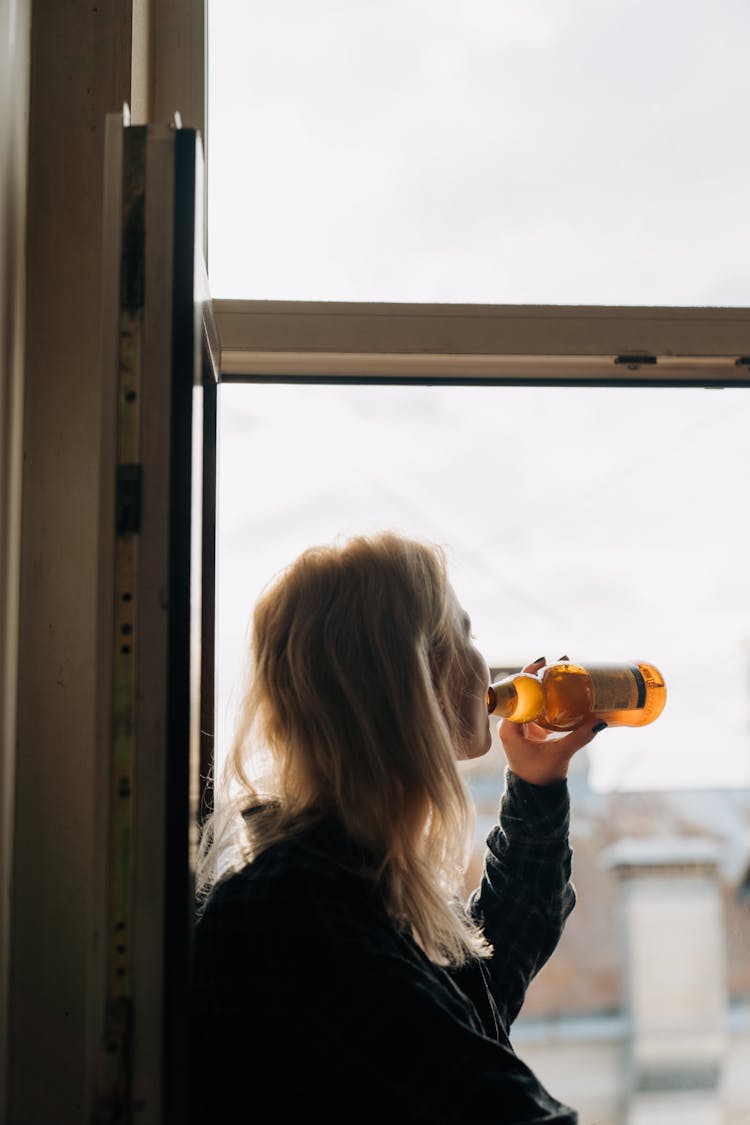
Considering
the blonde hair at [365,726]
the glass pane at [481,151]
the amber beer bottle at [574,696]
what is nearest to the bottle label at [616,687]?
the amber beer bottle at [574,696]

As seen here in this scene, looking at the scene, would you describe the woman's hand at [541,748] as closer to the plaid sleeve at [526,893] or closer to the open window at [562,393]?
the plaid sleeve at [526,893]

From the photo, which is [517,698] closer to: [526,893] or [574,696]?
[574,696]

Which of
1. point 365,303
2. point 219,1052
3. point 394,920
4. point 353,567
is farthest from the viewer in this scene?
point 365,303

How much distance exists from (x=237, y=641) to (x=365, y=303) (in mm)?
505

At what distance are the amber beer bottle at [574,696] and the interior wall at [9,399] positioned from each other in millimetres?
603

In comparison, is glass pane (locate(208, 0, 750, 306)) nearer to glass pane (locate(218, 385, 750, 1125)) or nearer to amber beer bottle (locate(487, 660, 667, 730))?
glass pane (locate(218, 385, 750, 1125))

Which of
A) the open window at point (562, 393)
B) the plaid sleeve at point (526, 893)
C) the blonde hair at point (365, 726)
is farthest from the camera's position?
the open window at point (562, 393)

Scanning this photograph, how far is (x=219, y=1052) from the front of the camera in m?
0.79

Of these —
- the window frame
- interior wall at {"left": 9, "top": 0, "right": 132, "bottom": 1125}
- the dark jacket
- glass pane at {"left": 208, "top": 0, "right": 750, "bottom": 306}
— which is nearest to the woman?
the dark jacket

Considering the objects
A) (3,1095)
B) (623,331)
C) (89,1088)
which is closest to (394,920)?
(89,1088)

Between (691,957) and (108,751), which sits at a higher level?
(108,751)

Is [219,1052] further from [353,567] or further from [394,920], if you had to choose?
[353,567]

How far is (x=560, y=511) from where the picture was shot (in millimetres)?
1401

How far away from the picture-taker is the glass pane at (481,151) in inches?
52.6
